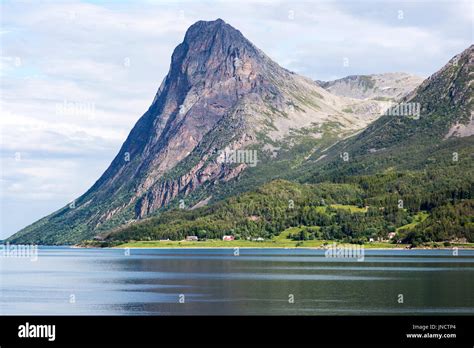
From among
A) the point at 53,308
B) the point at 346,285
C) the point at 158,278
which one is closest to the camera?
the point at 53,308
